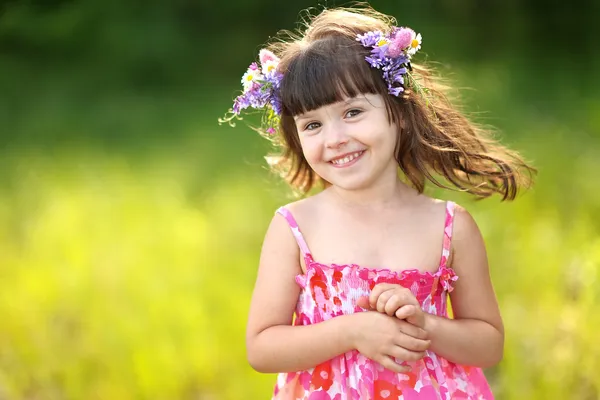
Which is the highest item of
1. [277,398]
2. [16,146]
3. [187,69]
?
[187,69]

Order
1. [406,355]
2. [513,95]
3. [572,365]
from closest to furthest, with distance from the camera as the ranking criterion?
1. [406,355]
2. [572,365]
3. [513,95]

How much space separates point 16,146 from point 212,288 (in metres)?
1.94

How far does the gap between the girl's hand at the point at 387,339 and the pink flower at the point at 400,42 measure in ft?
1.79

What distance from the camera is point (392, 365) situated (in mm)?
2123

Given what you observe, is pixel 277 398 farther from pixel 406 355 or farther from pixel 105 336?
pixel 105 336

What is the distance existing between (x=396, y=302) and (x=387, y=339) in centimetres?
8

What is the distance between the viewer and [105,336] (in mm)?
3410

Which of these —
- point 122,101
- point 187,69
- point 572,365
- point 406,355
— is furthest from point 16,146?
point 406,355

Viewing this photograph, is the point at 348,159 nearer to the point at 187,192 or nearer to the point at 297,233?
the point at 297,233

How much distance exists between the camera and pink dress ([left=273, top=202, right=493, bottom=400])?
2201mm

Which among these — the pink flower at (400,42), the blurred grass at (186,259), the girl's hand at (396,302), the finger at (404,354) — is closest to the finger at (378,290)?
the girl's hand at (396,302)

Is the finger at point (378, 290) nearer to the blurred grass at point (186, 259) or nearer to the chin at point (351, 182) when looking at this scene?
the chin at point (351, 182)

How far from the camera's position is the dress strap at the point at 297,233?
7.39ft

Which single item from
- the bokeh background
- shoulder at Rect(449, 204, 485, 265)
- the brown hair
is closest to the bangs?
the brown hair
